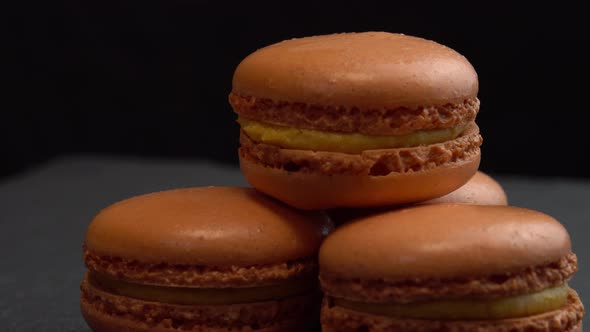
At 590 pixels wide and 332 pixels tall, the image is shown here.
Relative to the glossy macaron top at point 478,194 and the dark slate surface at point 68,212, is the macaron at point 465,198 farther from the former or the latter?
the dark slate surface at point 68,212

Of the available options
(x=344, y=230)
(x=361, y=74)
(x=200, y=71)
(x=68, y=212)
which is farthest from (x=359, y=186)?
(x=200, y=71)

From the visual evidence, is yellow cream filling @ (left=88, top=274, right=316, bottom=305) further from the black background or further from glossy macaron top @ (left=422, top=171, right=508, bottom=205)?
the black background

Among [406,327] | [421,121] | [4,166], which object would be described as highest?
[421,121]

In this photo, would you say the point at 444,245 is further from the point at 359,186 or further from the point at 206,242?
the point at 206,242

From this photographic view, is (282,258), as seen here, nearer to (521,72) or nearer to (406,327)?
(406,327)

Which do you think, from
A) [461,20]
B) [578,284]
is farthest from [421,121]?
[461,20]

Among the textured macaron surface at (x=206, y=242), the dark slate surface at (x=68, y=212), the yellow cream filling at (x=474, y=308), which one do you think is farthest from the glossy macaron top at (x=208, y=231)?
the dark slate surface at (x=68, y=212)

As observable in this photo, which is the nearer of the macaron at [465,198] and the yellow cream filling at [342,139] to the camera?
the yellow cream filling at [342,139]
